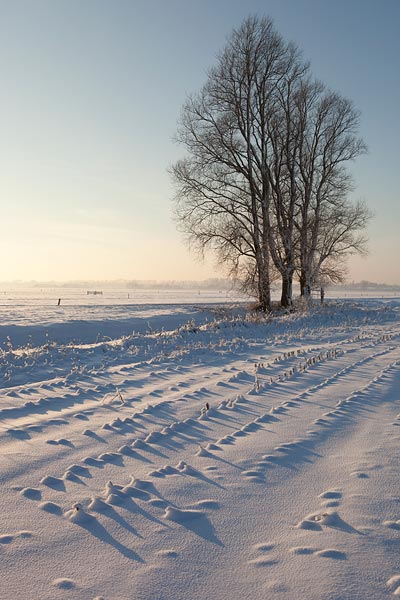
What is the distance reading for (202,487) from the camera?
3.28m

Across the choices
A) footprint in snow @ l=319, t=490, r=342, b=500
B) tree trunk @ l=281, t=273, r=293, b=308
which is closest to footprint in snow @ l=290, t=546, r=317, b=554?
footprint in snow @ l=319, t=490, r=342, b=500

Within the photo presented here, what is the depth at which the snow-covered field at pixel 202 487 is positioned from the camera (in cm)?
222

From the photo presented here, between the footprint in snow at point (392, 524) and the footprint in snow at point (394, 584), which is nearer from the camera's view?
the footprint in snow at point (394, 584)

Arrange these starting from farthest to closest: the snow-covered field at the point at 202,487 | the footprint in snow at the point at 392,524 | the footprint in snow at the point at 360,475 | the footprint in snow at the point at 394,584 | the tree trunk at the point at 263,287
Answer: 1. the tree trunk at the point at 263,287
2. the footprint in snow at the point at 360,475
3. the footprint in snow at the point at 392,524
4. the snow-covered field at the point at 202,487
5. the footprint in snow at the point at 394,584

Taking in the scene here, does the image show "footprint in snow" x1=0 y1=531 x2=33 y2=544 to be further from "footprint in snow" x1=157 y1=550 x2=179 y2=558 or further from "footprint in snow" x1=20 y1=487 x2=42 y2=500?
"footprint in snow" x1=157 y1=550 x2=179 y2=558

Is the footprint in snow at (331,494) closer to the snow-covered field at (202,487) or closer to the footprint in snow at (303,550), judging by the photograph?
the snow-covered field at (202,487)

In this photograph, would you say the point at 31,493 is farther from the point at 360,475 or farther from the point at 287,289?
the point at 287,289

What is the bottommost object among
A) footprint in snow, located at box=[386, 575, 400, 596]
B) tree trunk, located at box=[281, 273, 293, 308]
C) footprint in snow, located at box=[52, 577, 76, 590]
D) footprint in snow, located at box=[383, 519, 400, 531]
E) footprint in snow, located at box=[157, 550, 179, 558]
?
footprint in snow, located at box=[157, 550, 179, 558]

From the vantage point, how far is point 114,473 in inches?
139

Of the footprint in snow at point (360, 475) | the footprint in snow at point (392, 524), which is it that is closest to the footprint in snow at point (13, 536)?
the footprint in snow at point (392, 524)

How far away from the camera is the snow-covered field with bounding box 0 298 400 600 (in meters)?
2.22

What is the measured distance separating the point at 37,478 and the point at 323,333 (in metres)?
11.7

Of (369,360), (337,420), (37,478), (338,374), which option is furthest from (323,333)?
(37,478)

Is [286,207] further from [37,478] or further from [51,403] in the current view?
[37,478]
